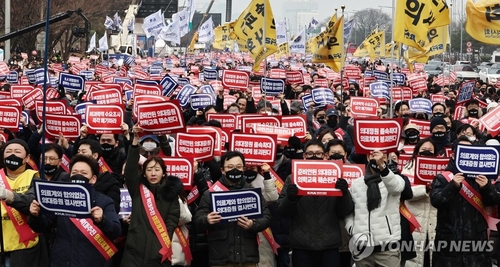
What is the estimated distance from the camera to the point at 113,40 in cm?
9281

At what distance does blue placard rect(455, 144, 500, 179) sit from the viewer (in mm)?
8102

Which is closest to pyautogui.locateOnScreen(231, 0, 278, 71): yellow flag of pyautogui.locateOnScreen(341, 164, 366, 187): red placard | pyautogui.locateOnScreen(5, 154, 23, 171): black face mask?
pyautogui.locateOnScreen(341, 164, 366, 187): red placard

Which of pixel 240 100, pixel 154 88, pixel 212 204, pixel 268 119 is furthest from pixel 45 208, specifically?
pixel 154 88

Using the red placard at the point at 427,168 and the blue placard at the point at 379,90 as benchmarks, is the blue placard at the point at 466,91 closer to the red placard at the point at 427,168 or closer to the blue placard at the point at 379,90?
the blue placard at the point at 379,90

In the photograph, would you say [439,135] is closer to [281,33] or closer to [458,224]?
[458,224]

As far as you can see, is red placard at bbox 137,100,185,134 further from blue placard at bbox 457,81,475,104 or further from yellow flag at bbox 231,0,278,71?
blue placard at bbox 457,81,475,104

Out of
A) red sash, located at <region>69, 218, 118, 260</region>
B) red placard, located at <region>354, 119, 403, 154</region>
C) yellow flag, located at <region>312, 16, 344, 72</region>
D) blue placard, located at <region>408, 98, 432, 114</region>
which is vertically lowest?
red sash, located at <region>69, 218, 118, 260</region>

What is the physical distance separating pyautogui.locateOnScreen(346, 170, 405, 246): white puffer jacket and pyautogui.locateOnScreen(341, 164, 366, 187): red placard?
15.5 inches

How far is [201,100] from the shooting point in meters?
16.3

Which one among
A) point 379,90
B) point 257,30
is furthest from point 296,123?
point 379,90

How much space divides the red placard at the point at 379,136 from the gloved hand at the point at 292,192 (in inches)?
30.2

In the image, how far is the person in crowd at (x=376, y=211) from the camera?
824cm

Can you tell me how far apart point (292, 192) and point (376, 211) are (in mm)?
684

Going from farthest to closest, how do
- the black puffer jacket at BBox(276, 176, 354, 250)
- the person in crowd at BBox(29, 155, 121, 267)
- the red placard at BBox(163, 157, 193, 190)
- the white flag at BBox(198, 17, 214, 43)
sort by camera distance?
the white flag at BBox(198, 17, 214, 43)
the red placard at BBox(163, 157, 193, 190)
the black puffer jacket at BBox(276, 176, 354, 250)
the person in crowd at BBox(29, 155, 121, 267)
